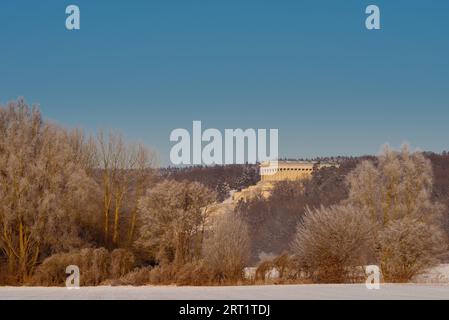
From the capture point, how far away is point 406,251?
2897cm

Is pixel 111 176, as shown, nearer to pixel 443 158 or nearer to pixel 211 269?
pixel 211 269

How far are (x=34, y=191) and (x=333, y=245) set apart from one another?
Result: 1497cm

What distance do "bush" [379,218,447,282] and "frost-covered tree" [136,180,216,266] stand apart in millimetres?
9037

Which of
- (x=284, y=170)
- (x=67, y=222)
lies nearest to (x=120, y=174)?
(x=67, y=222)

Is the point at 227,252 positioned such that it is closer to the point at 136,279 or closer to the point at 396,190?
the point at 136,279

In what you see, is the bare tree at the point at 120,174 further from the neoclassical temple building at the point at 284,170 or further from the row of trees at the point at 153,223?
the neoclassical temple building at the point at 284,170

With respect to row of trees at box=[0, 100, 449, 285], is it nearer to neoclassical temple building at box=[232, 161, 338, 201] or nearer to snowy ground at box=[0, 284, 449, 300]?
snowy ground at box=[0, 284, 449, 300]

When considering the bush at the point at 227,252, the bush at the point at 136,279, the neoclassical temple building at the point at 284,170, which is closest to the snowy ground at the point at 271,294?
the bush at the point at 136,279

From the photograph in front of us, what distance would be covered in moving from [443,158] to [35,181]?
13478 centimetres

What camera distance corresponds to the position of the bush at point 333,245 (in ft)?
91.3

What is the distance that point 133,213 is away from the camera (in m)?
37.9

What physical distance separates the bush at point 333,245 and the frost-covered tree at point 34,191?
1194cm
